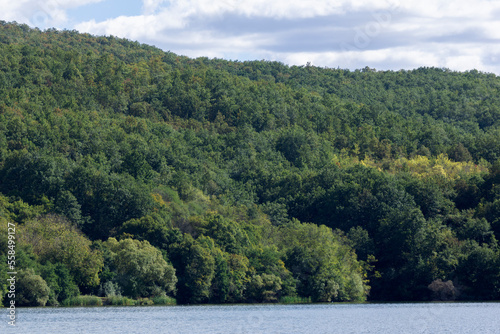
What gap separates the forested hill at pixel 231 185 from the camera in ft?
268

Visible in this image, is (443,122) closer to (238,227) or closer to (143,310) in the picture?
(238,227)

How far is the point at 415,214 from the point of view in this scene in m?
96.2

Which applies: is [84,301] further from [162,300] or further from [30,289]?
[162,300]

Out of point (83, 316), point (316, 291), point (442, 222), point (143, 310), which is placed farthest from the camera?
point (442, 222)

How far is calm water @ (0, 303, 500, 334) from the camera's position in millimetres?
51625

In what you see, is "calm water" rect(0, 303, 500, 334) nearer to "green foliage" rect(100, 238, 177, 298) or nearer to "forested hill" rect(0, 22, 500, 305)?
"green foliage" rect(100, 238, 177, 298)

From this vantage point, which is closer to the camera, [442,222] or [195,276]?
[195,276]

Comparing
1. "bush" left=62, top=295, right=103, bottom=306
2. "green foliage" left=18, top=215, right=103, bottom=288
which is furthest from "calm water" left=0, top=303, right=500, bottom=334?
"green foliage" left=18, top=215, right=103, bottom=288

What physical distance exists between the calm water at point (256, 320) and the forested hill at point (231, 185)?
28.7 feet

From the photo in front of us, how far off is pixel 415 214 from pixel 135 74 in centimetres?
7696

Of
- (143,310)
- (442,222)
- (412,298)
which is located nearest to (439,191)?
(442,222)

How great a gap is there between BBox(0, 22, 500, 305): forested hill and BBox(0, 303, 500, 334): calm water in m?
8.74

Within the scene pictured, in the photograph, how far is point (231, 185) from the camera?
122 m

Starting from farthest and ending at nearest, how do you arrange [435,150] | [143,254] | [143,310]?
1. [435,150]
2. [143,254]
3. [143,310]
